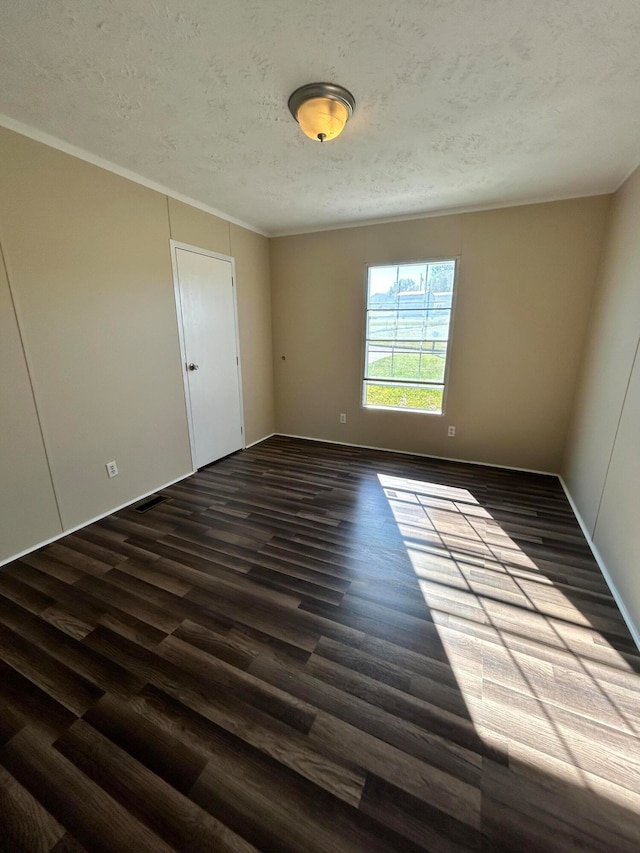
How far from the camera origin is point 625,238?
2512 millimetres

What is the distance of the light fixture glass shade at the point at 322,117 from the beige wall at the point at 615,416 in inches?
83.4

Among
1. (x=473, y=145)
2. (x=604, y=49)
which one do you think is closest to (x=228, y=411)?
(x=473, y=145)

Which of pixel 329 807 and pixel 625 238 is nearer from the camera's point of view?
pixel 329 807

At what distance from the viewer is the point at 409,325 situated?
153 inches

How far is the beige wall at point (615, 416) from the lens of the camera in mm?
1916

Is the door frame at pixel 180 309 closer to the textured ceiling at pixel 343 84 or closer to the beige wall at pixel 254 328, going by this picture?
the beige wall at pixel 254 328

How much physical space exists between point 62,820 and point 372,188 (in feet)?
13.0

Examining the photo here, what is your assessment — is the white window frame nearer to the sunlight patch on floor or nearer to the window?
the window

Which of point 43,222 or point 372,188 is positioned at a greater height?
point 372,188

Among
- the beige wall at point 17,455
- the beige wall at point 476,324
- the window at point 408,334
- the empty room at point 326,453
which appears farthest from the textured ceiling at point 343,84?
the beige wall at point 17,455

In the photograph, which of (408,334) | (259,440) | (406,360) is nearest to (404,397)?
(406,360)

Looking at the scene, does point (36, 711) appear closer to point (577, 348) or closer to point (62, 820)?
point (62, 820)

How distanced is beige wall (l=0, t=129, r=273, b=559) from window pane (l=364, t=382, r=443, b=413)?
2.22 m

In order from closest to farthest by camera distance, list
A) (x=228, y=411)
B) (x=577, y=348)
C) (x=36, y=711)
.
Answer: (x=36, y=711)
(x=577, y=348)
(x=228, y=411)
